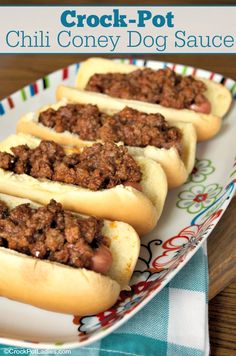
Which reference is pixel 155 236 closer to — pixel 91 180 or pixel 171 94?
pixel 91 180

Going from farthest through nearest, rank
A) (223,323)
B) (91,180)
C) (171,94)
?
(171,94), (91,180), (223,323)

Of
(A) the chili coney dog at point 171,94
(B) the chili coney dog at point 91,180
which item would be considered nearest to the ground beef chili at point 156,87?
(A) the chili coney dog at point 171,94

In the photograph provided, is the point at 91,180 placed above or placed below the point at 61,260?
above

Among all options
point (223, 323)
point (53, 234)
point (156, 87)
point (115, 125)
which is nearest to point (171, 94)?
point (156, 87)

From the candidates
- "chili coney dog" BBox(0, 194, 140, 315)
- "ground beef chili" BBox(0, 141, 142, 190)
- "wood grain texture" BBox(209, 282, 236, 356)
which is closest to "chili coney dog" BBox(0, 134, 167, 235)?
"ground beef chili" BBox(0, 141, 142, 190)

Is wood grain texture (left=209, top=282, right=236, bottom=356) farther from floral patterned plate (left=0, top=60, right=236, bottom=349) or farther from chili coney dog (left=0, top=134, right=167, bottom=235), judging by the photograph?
chili coney dog (left=0, top=134, right=167, bottom=235)

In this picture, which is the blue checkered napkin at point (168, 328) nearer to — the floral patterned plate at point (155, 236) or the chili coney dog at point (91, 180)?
the floral patterned plate at point (155, 236)

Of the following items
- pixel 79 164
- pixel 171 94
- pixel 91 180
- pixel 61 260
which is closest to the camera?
pixel 61 260

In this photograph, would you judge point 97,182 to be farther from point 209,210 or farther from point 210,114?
point 210,114

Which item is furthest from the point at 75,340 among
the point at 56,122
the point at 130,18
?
the point at 130,18
